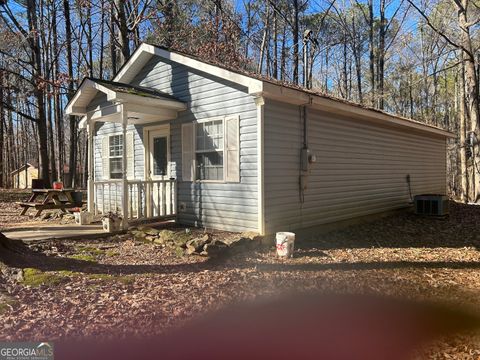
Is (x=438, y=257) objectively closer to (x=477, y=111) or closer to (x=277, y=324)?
(x=277, y=324)

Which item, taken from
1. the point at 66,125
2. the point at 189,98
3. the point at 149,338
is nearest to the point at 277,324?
the point at 149,338

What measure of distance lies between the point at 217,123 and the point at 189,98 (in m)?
1.08

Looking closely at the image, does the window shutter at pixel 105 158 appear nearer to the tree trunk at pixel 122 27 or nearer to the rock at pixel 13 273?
the rock at pixel 13 273

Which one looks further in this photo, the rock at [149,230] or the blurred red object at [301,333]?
the rock at [149,230]

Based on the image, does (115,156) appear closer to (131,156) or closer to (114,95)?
(131,156)

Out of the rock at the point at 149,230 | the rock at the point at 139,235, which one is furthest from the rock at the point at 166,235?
the rock at the point at 139,235

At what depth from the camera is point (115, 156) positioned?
1030 centimetres

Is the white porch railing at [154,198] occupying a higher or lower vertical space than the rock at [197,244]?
higher

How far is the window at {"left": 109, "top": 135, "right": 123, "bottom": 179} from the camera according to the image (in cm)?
1020

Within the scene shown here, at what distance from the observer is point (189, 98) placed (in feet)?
27.7

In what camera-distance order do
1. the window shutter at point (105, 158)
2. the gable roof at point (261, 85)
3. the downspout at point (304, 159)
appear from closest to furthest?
1. the gable roof at point (261, 85)
2. the downspout at point (304, 159)
3. the window shutter at point (105, 158)

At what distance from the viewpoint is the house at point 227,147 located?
7211mm

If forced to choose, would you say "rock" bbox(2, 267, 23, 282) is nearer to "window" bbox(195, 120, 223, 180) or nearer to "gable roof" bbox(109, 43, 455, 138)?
"window" bbox(195, 120, 223, 180)

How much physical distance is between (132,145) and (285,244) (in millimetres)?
5459
